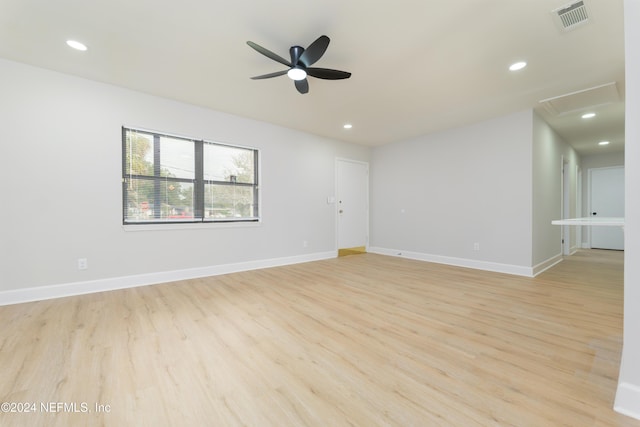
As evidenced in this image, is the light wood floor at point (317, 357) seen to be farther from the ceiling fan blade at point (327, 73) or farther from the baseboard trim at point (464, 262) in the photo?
the ceiling fan blade at point (327, 73)

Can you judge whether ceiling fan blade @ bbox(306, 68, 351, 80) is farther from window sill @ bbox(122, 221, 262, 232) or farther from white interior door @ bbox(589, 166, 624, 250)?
white interior door @ bbox(589, 166, 624, 250)

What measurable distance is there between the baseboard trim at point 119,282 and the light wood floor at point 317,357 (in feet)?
0.57

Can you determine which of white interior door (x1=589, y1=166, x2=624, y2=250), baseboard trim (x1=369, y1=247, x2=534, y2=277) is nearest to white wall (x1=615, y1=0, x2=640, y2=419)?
baseboard trim (x1=369, y1=247, x2=534, y2=277)

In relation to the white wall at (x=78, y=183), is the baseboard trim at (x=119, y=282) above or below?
below

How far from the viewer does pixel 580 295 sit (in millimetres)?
3121

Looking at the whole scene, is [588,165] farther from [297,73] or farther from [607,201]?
[297,73]

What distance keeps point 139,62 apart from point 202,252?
8.44ft

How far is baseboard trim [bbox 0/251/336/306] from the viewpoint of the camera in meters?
2.84

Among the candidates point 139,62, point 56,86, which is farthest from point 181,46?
point 56,86

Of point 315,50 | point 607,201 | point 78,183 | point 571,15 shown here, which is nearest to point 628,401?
point 571,15

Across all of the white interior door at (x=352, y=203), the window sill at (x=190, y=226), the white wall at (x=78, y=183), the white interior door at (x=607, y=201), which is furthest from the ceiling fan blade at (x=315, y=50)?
the white interior door at (x=607, y=201)

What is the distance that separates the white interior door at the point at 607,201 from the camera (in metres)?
6.77

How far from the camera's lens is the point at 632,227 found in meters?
1.31

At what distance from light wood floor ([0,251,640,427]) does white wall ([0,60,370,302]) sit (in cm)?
52
